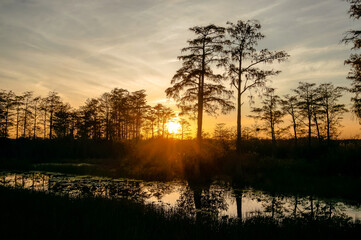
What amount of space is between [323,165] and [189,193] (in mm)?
10718

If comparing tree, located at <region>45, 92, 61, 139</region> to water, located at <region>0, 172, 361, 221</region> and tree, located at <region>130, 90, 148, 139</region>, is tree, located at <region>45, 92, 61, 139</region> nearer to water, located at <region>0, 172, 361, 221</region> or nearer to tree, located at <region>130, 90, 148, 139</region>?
tree, located at <region>130, 90, 148, 139</region>

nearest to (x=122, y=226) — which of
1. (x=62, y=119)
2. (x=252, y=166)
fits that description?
(x=252, y=166)

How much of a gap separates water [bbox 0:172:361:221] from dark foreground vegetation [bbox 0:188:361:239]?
1.44m

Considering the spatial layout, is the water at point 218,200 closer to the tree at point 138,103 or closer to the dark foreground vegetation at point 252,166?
the dark foreground vegetation at point 252,166

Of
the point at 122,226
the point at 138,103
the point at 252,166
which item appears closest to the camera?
the point at 122,226

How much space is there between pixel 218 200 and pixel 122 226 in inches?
261

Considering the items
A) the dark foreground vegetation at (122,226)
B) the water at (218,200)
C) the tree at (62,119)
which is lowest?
the water at (218,200)

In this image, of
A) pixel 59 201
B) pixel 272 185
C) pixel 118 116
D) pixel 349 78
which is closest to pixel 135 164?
pixel 272 185

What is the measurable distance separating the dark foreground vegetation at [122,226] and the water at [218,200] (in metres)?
1.44

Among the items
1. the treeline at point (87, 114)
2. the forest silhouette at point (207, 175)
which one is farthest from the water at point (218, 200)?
the treeline at point (87, 114)

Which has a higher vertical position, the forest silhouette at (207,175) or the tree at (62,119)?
the tree at (62,119)

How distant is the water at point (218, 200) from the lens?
30.9ft

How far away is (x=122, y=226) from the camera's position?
6059 mm

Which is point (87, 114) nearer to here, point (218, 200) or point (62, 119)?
point (62, 119)
